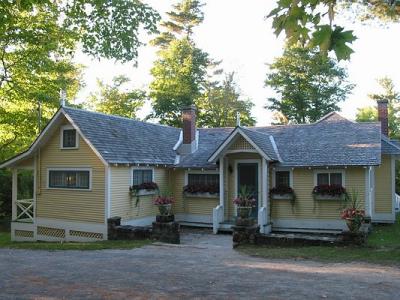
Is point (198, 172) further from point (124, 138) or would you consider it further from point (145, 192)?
point (124, 138)

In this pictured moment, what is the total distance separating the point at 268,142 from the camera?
19922 millimetres

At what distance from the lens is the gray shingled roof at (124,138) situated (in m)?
17.7

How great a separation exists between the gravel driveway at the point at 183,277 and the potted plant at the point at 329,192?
6154mm

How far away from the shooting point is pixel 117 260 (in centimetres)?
1182

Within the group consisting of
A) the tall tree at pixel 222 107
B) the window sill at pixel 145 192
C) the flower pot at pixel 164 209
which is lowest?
the flower pot at pixel 164 209

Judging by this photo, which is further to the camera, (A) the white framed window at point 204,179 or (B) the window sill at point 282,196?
(A) the white framed window at point 204,179

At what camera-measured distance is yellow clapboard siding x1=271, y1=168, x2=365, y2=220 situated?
17688 mm

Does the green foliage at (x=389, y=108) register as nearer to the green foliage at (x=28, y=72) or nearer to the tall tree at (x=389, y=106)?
the tall tree at (x=389, y=106)

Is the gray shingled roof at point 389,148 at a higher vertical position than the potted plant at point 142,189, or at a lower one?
higher

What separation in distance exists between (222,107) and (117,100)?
10.2 metres

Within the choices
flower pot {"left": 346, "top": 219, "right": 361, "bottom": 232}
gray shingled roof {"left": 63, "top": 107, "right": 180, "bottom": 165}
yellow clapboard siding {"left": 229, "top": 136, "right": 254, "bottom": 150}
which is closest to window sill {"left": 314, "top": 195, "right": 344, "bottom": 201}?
yellow clapboard siding {"left": 229, "top": 136, "right": 254, "bottom": 150}

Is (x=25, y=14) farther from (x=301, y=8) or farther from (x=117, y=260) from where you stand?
(x=301, y=8)

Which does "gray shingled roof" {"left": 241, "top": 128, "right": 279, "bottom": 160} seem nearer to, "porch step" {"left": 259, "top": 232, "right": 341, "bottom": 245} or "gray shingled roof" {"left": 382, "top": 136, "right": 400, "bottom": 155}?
"porch step" {"left": 259, "top": 232, "right": 341, "bottom": 245}

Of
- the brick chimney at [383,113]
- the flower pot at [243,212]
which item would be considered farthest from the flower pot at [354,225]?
the brick chimney at [383,113]
